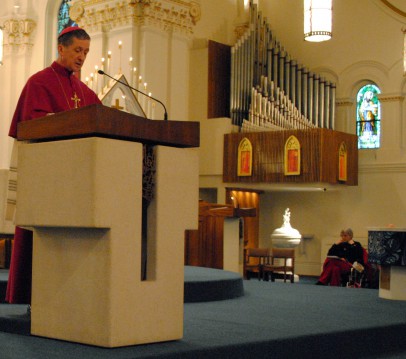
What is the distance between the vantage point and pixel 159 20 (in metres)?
16.4

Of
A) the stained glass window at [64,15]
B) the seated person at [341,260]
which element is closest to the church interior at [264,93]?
the stained glass window at [64,15]

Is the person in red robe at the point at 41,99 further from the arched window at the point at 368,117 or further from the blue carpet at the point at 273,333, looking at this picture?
the arched window at the point at 368,117

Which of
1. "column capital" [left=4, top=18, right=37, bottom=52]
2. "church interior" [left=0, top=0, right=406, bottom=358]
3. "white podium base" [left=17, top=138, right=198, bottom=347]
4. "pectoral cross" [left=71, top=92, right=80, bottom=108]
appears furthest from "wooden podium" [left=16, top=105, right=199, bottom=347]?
"column capital" [left=4, top=18, right=37, bottom=52]

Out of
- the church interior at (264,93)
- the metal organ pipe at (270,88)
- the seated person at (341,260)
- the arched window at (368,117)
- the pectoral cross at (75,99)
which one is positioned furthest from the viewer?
the arched window at (368,117)

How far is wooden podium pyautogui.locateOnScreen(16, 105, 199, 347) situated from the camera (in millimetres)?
3943

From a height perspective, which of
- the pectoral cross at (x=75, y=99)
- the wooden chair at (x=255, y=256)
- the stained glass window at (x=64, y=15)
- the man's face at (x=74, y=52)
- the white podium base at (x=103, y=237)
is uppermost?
the stained glass window at (x=64, y=15)

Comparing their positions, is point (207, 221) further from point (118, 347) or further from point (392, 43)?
point (118, 347)

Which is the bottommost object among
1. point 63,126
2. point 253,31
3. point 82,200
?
point 82,200

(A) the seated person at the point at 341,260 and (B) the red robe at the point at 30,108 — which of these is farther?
(A) the seated person at the point at 341,260

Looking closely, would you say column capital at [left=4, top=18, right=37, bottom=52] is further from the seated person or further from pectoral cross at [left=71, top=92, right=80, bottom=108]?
pectoral cross at [left=71, top=92, right=80, bottom=108]

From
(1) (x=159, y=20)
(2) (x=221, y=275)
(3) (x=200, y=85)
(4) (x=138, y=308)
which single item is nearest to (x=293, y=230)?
(3) (x=200, y=85)

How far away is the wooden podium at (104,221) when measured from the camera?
3943 millimetres

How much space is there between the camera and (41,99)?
483 centimetres

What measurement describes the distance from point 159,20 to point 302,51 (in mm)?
4858
